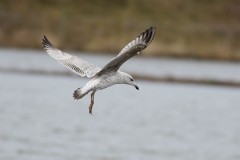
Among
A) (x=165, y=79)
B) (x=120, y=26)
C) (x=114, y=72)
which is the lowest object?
(x=114, y=72)

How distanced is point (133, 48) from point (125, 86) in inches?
977

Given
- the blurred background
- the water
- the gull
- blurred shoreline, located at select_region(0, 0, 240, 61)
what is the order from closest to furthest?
the gull
the water
the blurred background
blurred shoreline, located at select_region(0, 0, 240, 61)

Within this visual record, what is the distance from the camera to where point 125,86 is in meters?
39.4

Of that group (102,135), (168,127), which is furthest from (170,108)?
(102,135)

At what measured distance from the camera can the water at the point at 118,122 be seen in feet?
76.6

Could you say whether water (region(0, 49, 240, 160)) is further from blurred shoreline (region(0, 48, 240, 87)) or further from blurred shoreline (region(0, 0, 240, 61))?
blurred shoreline (region(0, 0, 240, 61))

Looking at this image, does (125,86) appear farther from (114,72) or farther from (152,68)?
(114,72)

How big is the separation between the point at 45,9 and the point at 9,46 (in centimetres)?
600

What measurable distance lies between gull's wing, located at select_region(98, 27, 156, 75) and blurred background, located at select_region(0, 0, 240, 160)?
689 centimetres

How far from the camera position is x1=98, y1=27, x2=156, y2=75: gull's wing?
A: 14.6 meters

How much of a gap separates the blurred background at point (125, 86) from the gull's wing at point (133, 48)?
6893 mm

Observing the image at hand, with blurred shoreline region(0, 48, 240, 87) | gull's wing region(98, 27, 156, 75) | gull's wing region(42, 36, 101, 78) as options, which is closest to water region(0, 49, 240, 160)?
blurred shoreline region(0, 48, 240, 87)

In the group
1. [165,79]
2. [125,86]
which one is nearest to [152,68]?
[125,86]

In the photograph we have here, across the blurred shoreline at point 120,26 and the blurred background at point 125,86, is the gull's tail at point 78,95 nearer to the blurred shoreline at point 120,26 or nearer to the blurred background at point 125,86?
the blurred background at point 125,86
